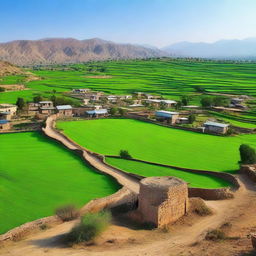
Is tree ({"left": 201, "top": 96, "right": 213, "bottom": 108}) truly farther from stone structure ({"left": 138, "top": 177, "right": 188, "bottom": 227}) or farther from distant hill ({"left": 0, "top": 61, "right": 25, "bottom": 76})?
distant hill ({"left": 0, "top": 61, "right": 25, "bottom": 76})

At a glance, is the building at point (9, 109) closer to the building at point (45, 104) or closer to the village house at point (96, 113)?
the building at point (45, 104)

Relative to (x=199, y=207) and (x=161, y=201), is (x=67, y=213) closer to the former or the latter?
(x=161, y=201)

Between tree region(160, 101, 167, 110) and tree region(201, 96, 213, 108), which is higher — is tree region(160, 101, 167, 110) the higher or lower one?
the lower one

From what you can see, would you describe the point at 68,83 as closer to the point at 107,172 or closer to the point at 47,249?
the point at 107,172

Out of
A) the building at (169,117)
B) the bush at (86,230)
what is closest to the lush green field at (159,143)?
the building at (169,117)

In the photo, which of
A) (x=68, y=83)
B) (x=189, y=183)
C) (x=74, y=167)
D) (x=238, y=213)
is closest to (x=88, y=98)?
(x=68, y=83)

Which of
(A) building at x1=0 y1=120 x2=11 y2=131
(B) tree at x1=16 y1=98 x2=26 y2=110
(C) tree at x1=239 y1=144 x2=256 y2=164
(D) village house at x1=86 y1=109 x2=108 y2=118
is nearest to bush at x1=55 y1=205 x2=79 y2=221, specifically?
(C) tree at x1=239 y1=144 x2=256 y2=164
